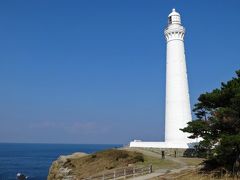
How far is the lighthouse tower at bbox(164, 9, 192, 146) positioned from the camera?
44375mm

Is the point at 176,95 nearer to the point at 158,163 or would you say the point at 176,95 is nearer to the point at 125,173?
the point at 158,163

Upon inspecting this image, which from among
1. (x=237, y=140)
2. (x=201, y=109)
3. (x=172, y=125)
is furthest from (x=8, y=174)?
(x=237, y=140)

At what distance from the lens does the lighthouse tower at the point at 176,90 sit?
44.4 m

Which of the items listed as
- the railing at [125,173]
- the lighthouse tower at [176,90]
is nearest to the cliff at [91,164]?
the railing at [125,173]

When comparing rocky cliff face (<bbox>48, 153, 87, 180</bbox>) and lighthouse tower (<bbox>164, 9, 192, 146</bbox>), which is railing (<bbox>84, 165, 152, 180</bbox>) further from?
lighthouse tower (<bbox>164, 9, 192, 146</bbox>)

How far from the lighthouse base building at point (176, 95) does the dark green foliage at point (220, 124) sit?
55.5 ft

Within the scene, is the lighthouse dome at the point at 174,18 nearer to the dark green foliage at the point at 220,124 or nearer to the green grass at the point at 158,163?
the green grass at the point at 158,163

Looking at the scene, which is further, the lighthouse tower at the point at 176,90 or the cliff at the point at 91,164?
the lighthouse tower at the point at 176,90

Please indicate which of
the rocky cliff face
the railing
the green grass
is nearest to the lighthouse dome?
the green grass

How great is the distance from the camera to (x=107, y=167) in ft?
116

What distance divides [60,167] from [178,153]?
1341 centimetres

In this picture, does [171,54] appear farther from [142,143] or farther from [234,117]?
[234,117]

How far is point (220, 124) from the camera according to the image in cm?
2477

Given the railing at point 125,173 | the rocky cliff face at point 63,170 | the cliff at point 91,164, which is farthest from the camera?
the rocky cliff face at point 63,170
